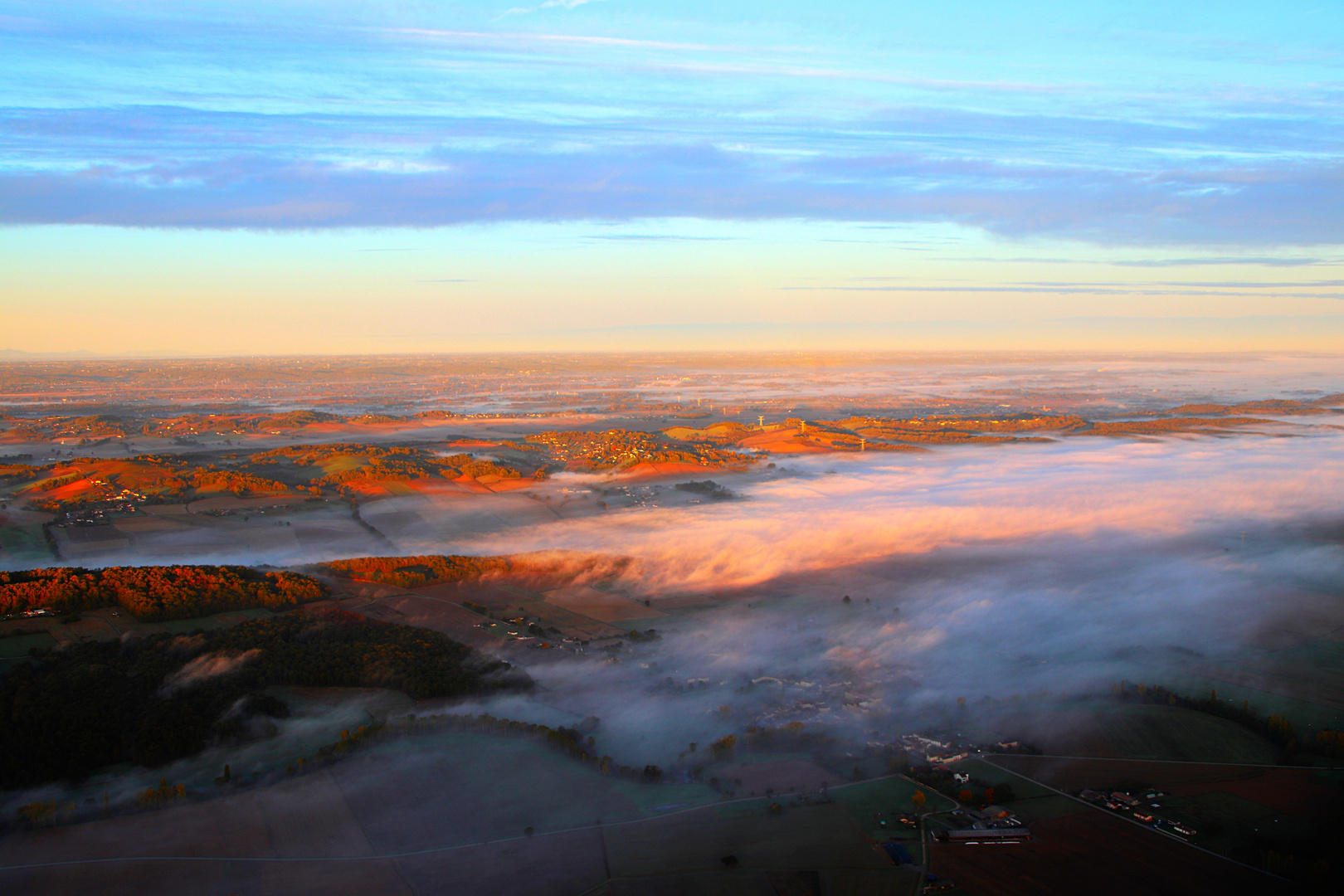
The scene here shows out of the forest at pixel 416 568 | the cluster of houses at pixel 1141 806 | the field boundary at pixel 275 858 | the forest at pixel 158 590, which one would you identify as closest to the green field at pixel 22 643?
the forest at pixel 158 590

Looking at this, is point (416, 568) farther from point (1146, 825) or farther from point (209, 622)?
point (1146, 825)

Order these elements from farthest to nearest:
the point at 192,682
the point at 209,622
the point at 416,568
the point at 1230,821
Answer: the point at 416,568 < the point at 209,622 < the point at 192,682 < the point at 1230,821

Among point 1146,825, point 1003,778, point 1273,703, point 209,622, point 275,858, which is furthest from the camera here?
point 209,622

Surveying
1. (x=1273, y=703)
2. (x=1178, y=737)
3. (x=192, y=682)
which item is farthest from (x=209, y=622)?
(x=1273, y=703)

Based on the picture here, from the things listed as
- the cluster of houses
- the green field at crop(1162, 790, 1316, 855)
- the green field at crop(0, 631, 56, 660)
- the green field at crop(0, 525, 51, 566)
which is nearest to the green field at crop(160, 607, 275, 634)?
the green field at crop(0, 631, 56, 660)

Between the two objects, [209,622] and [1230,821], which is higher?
[209,622]

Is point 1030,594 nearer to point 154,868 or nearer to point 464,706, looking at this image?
point 464,706
